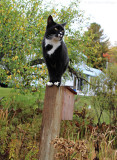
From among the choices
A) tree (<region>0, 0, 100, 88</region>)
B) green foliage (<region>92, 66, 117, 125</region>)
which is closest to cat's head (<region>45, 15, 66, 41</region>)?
tree (<region>0, 0, 100, 88</region>)

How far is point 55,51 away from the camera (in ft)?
7.50

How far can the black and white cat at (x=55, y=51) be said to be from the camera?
2.26m

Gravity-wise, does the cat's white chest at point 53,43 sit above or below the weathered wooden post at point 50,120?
above

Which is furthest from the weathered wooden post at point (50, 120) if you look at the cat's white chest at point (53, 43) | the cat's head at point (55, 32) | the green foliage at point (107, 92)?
the green foliage at point (107, 92)

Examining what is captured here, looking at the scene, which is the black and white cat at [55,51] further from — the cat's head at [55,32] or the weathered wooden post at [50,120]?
the weathered wooden post at [50,120]

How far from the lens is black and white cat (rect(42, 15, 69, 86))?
2260mm

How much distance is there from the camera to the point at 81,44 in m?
7.39

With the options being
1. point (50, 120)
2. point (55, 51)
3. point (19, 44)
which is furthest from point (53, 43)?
point (19, 44)

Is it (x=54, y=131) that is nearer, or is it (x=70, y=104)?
(x=54, y=131)

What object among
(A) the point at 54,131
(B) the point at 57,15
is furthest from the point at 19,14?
(A) the point at 54,131

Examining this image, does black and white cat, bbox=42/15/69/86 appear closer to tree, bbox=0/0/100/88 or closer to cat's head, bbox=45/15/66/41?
cat's head, bbox=45/15/66/41

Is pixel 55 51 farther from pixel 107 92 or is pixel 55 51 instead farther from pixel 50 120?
pixel 107 92

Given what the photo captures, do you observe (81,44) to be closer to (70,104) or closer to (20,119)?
(20,119)

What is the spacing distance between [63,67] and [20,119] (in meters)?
3.23
